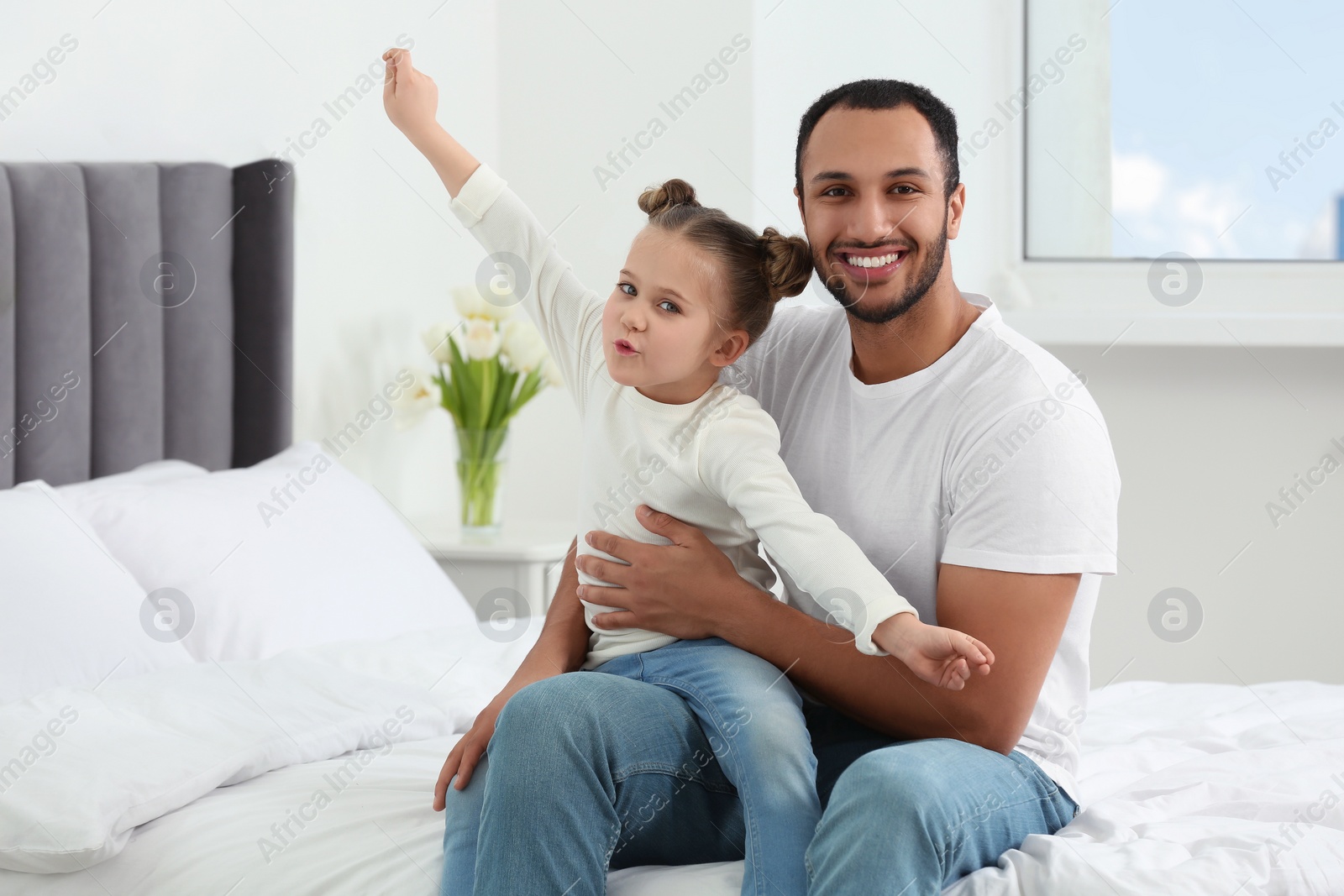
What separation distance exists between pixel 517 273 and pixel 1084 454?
0.63 meters

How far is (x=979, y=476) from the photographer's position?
46.2 inches

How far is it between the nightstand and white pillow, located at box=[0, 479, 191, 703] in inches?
37.3

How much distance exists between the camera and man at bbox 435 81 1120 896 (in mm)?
1013

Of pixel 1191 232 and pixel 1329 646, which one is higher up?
pixel 1191 232

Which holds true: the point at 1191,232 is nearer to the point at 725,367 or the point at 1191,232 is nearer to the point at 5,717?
the point at 725,367

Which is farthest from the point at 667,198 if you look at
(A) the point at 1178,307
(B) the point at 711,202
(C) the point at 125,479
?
(A) the point at 1178,307

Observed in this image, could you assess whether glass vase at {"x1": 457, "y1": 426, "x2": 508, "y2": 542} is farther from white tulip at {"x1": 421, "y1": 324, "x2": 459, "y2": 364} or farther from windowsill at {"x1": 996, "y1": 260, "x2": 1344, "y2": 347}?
windowsill at {"x1": 996, "y1": 260, "x2": 1344, "y2": 347}

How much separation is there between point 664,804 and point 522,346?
1589mm

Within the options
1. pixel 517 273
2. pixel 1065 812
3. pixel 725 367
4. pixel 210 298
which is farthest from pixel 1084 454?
pixel 210 298

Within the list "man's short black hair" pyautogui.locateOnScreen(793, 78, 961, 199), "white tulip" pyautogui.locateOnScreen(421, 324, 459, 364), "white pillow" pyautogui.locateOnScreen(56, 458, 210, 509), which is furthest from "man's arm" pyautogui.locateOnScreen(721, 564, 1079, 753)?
"white tulip" pyautogui.locateOnScreen(421, 324, 459, 364)

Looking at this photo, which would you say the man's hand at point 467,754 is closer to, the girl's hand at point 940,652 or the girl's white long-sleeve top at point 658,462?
the girl's white long-sleeve top at point 658,462

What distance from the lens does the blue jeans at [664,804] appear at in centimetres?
98

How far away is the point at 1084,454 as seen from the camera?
46.1 inches

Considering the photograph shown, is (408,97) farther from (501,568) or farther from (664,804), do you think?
(501,568)
